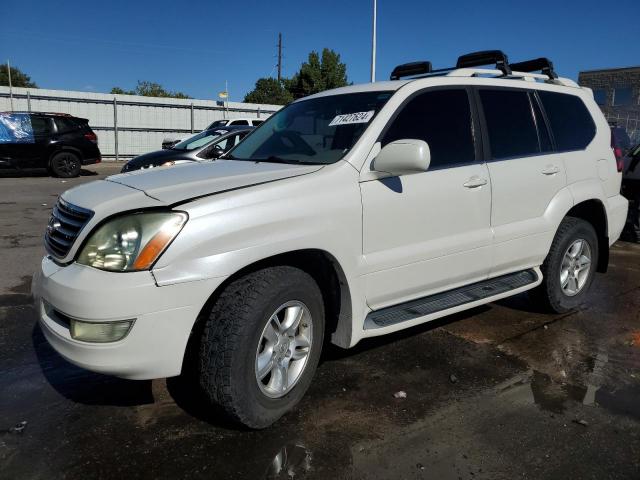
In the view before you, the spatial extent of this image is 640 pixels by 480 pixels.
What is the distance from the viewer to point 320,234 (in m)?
2.78

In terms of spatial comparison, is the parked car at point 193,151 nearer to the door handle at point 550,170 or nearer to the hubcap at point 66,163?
the door handle at point 550,170

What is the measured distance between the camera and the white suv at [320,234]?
94.0 inches

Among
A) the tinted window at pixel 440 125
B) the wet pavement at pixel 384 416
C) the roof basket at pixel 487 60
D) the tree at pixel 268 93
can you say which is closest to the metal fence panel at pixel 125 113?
the wet pavement at pixel 384 416

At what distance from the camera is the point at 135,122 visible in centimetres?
2219

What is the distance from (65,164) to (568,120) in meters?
14.5

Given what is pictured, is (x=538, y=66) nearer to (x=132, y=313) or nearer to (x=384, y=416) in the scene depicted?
(x=384, y=416)

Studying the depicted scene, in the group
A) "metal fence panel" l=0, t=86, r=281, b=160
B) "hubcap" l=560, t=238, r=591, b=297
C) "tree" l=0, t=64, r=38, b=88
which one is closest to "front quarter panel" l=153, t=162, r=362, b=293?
"hubcap" l=560, t=238, r=591, b=297

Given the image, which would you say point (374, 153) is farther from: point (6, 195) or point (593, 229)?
point (6, 195)

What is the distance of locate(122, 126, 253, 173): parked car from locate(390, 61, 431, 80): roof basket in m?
5.01

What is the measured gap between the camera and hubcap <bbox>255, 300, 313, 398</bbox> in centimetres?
272

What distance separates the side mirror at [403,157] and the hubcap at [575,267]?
2.17 meters

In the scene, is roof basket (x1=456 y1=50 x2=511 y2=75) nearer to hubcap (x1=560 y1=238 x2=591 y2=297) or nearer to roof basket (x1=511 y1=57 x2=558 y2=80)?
roof basket (x1=511 y1=57 x2=558 y2=80)

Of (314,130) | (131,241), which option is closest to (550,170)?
(314,130)

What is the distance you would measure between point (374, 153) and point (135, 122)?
831 inches
